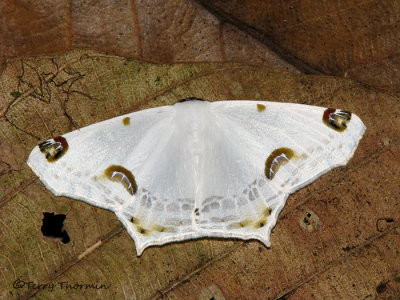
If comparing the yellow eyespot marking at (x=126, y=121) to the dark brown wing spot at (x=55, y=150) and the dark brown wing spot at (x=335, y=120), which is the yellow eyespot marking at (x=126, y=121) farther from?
the dark brown wing spot at (x=335, y=120)

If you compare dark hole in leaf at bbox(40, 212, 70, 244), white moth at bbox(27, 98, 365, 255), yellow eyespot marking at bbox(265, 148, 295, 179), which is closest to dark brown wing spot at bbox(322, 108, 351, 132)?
→ white moth at bbox(27, 98, 365, 255)

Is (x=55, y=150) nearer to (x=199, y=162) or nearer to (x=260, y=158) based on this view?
(x=199, y=162)

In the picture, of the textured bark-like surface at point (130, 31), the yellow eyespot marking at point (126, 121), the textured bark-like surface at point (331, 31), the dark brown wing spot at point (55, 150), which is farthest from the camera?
the textured bark-like surface at point (331, 31)

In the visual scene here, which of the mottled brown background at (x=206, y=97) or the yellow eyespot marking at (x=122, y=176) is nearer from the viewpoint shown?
the yellow eyespot marking at (x=122, y=176)

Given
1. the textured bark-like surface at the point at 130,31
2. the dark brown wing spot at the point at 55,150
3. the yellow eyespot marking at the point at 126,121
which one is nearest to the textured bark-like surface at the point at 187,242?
the textured bark-like surface at the point at 130,31

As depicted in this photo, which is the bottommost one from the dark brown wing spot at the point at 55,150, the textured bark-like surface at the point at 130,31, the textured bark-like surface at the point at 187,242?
the textured bark-like surface at the point at 187,242
